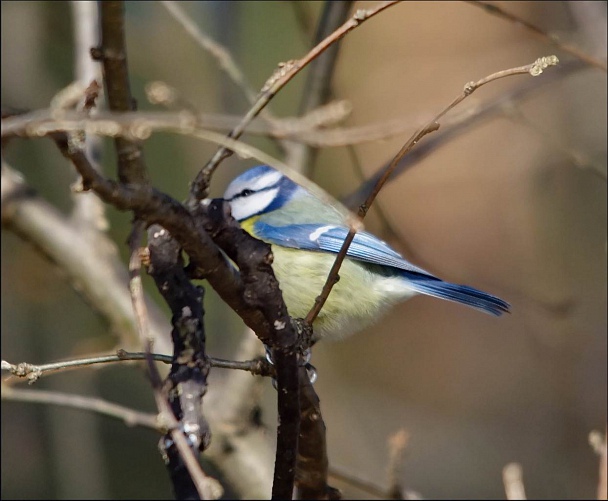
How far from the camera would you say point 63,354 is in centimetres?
267

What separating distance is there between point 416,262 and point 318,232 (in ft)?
2.38

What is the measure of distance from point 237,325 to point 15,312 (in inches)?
28.7

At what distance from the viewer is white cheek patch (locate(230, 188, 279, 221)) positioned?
82.7 inches

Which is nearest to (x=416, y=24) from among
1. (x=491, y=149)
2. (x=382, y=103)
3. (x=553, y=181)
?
(x=382, y=103)

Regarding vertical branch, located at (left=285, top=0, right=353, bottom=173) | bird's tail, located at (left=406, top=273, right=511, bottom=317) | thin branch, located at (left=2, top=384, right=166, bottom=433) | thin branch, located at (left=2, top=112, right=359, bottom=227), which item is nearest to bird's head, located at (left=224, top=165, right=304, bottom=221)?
vertical branch, located at (left=285, top=0, right=353, bottom=173)

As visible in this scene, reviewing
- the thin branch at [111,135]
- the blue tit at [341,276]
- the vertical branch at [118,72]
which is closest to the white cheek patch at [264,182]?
the blue tit at [341,276]

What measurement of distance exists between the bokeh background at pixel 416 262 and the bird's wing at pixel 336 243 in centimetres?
48

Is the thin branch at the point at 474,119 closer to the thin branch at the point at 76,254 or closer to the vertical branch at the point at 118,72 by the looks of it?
the thin branch at the point at 76,254

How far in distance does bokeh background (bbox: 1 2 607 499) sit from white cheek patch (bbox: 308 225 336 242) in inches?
20.1

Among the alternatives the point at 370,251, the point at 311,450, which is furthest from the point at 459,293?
the point at 311,450

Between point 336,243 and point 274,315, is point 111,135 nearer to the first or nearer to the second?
point 274,315

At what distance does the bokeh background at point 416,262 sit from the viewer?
101 inches

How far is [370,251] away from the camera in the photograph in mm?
1826

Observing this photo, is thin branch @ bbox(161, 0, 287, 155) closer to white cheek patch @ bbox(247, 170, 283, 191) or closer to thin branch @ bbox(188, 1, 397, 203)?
white cheek patch @ bbox(247, 170, 283, 191)
